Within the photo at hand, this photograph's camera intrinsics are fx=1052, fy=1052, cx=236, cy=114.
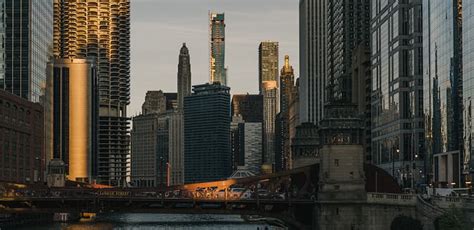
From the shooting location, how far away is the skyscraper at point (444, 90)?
580ft

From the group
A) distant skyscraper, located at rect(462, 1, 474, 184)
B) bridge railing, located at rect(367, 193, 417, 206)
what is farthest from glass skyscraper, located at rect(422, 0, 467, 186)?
bridge railing, located at rect(367, 193, 417, 206)

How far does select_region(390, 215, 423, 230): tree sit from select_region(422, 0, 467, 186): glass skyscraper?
188 feet

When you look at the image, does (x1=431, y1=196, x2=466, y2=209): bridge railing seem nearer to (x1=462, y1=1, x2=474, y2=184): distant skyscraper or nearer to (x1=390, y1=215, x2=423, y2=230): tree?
(x1=390, y1=215, x2=423, y2=230): tree

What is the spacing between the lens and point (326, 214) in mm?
123812

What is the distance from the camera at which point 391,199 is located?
12206 centimetres

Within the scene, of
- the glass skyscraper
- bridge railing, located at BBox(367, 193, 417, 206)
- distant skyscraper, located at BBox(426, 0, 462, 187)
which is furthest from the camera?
the glass skyscraper

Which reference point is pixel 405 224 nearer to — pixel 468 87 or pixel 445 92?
pixel 468 87


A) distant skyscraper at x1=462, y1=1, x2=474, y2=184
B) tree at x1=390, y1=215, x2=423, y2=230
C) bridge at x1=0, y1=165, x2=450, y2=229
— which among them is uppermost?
distant skyscraper at x1=462, y1=1, x2=474, y2=184

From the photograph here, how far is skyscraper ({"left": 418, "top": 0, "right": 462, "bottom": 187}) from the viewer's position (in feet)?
580

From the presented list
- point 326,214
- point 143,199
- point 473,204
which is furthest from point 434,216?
point 143,199

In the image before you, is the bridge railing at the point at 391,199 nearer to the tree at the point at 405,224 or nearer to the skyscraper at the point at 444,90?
the tree at the point at 405,224

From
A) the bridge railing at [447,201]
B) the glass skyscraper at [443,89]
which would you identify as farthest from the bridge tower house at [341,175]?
the glass skyscraper at [443,89]

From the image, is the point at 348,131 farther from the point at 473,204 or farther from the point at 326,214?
the point at 473,204

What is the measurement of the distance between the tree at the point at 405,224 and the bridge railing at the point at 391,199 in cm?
253
